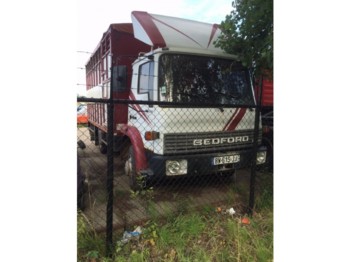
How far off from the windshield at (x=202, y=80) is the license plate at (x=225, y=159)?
2.48ft

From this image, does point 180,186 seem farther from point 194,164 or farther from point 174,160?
point 174,160

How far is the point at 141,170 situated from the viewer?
3.60 meters

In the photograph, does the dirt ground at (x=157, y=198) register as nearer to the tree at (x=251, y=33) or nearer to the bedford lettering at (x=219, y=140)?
the bedford lettering at (x=219, y=140)

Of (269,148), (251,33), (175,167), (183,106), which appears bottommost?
(175,167)

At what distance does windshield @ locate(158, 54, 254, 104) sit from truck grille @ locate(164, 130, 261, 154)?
1.48 feet

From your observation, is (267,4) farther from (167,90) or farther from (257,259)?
(257,259)

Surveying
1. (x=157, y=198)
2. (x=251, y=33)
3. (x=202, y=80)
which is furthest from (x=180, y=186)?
(x=251, y=33)

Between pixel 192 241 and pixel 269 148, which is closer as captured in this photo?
pixel 192 241

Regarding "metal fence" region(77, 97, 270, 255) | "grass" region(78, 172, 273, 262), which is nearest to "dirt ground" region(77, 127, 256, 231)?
"metal fence" region(77, 97, 270, 255)

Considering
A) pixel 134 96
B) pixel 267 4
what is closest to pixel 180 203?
pixel 134 96

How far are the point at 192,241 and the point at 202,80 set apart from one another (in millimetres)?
2044

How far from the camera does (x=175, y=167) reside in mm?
3451

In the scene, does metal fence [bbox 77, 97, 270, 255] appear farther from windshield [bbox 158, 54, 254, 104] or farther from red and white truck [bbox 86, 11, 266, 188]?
windshield [bbox 158, 54, 254, 104]
